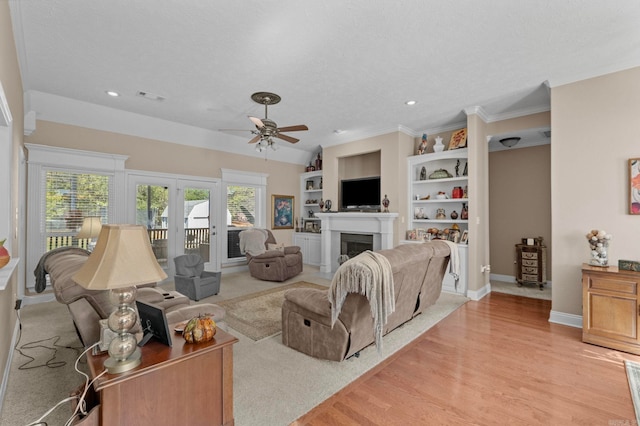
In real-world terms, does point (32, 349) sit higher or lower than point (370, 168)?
lower

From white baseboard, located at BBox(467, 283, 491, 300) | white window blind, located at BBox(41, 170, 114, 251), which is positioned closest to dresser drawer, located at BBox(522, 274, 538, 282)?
white baseboard, located at BBox(467, 283, 491, 300)

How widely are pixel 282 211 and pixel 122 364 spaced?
6583 mm

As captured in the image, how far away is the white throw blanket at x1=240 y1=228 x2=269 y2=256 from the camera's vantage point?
6.46 m

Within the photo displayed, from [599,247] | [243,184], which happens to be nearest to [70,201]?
[243,184]

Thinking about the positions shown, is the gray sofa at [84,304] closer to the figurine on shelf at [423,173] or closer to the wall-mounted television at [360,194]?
the wall-mounted television at [360,194]

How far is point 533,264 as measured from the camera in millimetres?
5547

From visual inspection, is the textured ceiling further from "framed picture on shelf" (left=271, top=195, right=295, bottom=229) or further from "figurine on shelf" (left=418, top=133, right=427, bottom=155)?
"framed picture on shelf" (left=271, top=195, right=295, bottom=229)

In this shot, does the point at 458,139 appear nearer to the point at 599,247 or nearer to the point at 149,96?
the point at 599,247

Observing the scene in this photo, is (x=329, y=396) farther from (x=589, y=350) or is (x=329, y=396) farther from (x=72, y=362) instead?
(x=589, y=350)

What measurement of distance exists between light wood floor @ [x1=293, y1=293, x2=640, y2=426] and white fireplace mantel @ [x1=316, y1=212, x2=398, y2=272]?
256 centimetres

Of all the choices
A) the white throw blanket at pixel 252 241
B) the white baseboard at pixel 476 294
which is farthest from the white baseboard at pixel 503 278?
the white throw blanket at pixel 252 241

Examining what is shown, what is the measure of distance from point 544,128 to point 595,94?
1106 mm

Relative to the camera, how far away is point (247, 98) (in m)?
4.52

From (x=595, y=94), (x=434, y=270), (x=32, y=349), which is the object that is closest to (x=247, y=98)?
(x=434, y=270)
